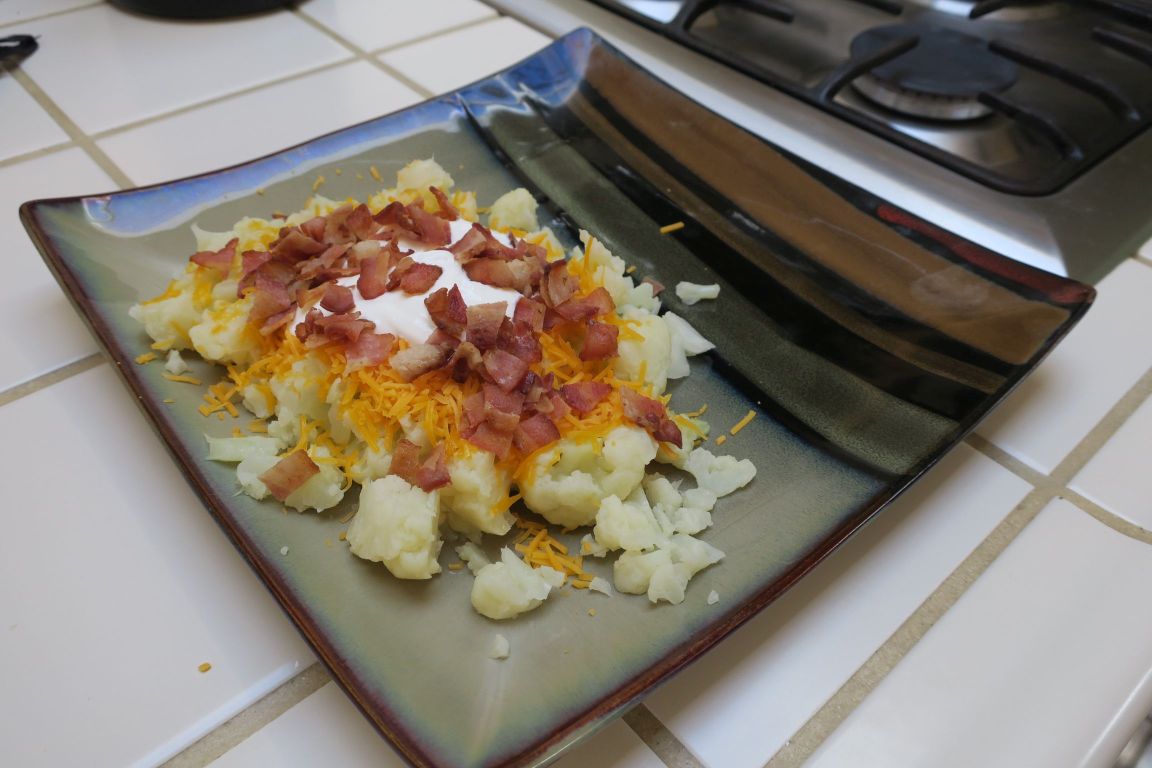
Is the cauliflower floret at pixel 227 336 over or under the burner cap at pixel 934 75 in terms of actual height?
under

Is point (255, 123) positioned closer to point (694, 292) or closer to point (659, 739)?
point (694, 292)

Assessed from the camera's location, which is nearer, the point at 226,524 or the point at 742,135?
the point at 226,524

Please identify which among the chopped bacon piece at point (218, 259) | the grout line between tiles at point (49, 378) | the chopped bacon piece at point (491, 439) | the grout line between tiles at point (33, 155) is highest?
the chopped bacon piece at point (218, 259)

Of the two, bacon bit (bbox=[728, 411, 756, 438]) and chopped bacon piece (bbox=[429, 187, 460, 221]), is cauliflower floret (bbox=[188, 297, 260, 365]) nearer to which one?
chopped bacon piece (bbox=[429, 187, 460, 221])

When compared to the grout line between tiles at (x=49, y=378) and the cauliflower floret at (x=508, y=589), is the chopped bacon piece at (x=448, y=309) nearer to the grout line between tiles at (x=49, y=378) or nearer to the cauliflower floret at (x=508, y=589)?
the cauliflower floret at (x=508, y=589)

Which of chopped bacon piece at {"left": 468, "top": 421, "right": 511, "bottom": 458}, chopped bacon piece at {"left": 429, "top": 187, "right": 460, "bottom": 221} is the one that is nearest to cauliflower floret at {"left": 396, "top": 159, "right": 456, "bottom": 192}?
chopped bacon piece at {"left": 429, "top": 187, "right": 460, "bottom": 221}

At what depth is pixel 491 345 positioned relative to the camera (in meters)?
0.69

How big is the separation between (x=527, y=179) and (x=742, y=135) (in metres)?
0.26

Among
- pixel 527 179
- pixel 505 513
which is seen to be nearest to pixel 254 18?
pixel 527 179

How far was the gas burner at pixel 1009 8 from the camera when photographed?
4.35 feet

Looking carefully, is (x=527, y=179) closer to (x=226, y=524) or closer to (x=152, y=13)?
(x=226, y=524)

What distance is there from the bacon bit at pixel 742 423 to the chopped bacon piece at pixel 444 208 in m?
0.35

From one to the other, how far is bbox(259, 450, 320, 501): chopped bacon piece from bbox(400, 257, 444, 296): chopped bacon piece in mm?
185

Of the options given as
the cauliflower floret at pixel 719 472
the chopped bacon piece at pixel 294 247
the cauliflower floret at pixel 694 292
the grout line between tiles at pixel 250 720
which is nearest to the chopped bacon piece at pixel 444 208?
the chopped bacon piece at pixel 294 247
